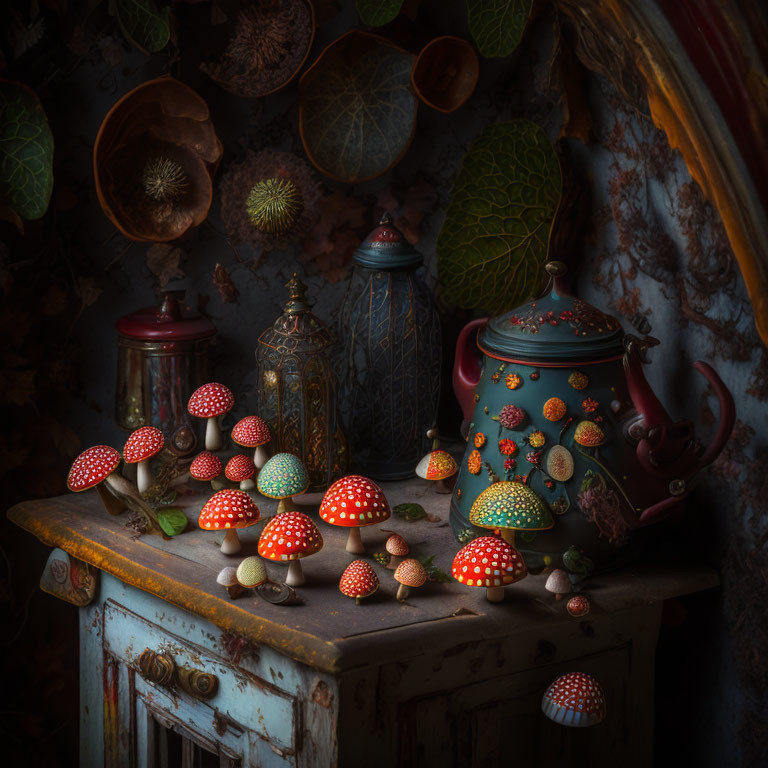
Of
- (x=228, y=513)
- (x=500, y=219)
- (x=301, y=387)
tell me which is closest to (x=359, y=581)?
(x=228, y=513)

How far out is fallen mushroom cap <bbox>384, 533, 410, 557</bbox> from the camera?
1547 millimetres

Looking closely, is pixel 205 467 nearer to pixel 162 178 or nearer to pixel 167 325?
A: pixel 167 325

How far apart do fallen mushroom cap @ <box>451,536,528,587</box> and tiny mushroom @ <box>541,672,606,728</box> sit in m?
0.17

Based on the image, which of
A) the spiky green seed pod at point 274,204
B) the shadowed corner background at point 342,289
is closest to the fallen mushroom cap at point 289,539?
the shadowed corner background at point 342,289

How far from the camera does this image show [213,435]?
1795mm

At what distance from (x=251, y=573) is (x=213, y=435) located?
0.42 metres

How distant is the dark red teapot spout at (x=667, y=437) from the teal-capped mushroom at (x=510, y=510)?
175 millimetres

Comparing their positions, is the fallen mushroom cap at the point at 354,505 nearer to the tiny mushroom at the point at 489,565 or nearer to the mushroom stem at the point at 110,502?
the tiny mushroom at the point at 489,565

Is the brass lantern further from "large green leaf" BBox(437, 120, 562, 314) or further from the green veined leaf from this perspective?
"large green leaf" BBox(437, 120, 562, 314)

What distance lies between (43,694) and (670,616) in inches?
52.7

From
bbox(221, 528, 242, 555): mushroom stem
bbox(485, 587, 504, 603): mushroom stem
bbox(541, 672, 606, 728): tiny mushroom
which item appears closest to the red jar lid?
bbox(221, 528, 242, 555): mushroom stem

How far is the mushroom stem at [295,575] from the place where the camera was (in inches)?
57.9

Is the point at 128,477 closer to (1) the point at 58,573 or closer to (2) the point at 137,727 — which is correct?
(1) the point at 58,573

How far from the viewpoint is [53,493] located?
6.61 ft
